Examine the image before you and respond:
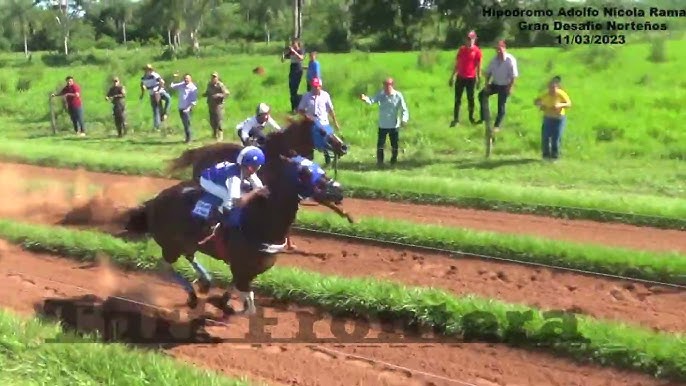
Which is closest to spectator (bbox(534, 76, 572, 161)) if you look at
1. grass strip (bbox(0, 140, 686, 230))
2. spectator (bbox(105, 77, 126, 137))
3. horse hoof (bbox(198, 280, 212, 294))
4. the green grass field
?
the green grass field

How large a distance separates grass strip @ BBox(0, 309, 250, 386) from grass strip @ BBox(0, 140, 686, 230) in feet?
26.6

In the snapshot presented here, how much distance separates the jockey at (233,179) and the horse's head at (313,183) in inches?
13.2

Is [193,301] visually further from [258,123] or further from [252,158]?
[258,123]

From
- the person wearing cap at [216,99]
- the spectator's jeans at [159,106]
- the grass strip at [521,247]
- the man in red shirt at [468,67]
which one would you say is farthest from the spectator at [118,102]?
the grass strip at [521,247]

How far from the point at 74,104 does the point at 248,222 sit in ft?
61.9

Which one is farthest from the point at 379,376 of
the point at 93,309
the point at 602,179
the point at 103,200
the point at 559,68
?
the point at 559,68

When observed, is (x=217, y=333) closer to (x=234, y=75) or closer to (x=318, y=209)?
(x=318, y=209)

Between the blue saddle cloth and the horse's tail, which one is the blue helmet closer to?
the blue saddle cloth

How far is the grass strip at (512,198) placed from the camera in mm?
13359

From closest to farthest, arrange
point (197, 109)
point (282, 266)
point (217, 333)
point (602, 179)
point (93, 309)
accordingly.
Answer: point (217, 333), point (93, 309), point (282, 266), point (602, 179), point (197, 109)

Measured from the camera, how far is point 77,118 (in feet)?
84.0

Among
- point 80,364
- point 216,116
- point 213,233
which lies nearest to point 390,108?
point 216,116

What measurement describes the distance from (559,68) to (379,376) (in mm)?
24195

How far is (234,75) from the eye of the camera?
33062 mm
